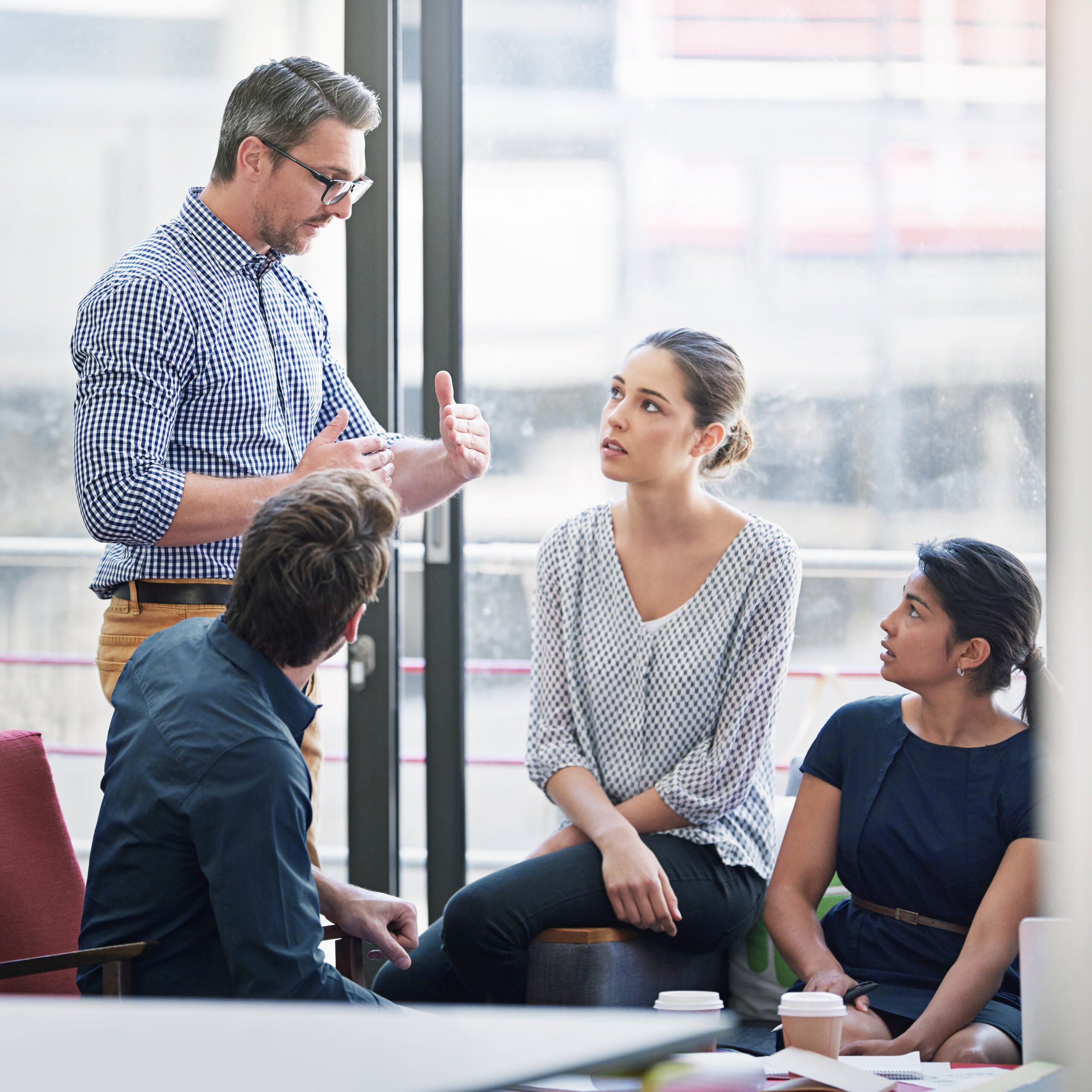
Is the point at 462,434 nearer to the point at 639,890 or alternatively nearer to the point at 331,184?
the point at 331,184

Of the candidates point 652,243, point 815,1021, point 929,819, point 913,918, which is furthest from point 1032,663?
point 652,243

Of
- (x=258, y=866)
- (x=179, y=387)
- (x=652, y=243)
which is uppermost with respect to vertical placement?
(x=652, y=243)

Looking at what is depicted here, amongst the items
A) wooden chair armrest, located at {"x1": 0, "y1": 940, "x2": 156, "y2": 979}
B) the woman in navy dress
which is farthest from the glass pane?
wooden chair armrest, located at {"x1": 0, "y1": 940, "x2": 156, "y2": 979}

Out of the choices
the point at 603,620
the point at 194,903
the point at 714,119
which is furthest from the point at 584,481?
the point at 194,903

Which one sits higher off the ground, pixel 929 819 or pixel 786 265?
pixel 786 265

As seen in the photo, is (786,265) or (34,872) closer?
(34,872)

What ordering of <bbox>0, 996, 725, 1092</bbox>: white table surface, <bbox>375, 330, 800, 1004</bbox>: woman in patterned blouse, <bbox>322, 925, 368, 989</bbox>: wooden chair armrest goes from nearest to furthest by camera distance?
1. <bbox>0, 996, 725, 1092</bbox>: white table surface
2. <bbox>322, 925, 368, 989</bbox>: wooden chair armrest
3. <bbox>375, 330, 800, 1004</bbox>: woman in patterned blouse

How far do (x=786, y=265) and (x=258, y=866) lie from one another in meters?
1.98

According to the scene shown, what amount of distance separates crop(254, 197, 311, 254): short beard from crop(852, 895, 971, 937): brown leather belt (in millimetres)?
1497

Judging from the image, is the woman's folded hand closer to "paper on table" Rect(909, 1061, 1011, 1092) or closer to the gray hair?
"paper on table" Rect(909, 1061, 1011, 1092)

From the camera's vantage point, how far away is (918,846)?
6.62 feet

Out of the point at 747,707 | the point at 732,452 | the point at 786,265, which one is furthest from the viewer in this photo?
the point at 786,265

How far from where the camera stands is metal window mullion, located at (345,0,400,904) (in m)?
2.84

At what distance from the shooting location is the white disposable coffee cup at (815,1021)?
1.38 m
